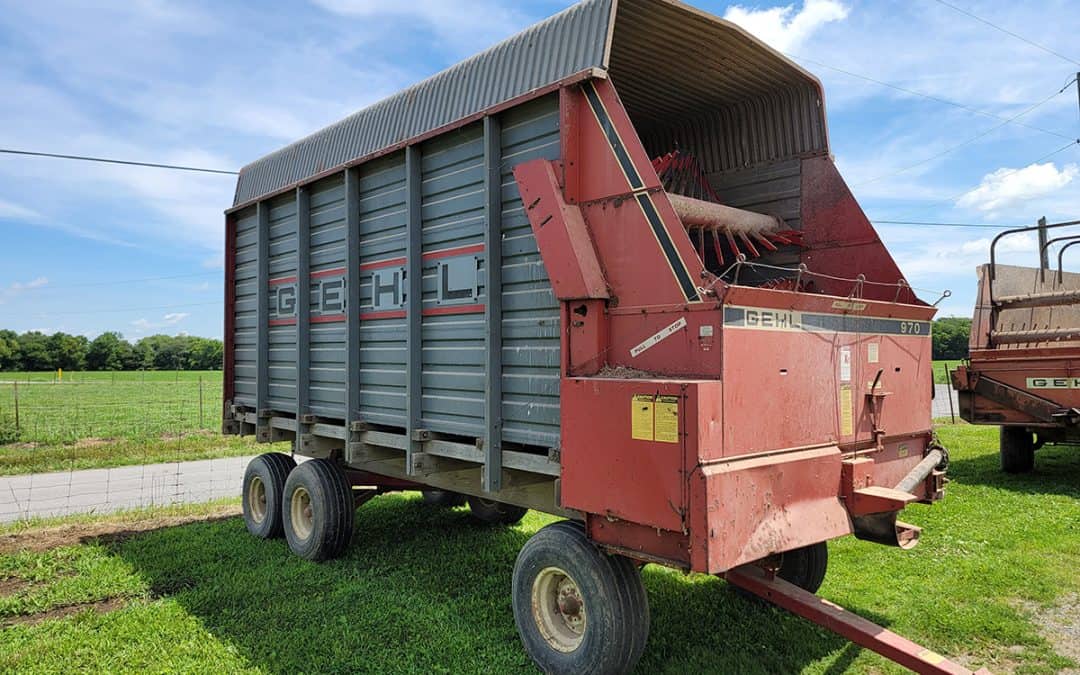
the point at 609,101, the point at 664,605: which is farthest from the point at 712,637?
the point at 609,101

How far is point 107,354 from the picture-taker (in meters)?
93.8

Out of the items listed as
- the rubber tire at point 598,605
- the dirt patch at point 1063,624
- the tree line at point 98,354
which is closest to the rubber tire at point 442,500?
the rubber tire at point 598,605

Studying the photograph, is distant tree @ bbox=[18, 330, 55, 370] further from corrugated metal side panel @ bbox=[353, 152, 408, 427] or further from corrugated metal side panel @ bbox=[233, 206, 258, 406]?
corrugated metal side panel @ bbox=[353, 152, 408, 427]

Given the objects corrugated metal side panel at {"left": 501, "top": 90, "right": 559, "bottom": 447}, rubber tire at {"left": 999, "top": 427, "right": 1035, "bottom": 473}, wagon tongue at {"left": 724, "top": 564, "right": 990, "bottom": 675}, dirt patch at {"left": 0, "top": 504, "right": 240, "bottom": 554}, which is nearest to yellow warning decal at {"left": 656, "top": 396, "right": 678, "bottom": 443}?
corrugated metal side panel at {"left": 501, "top": 90, "right": 559, "bottom": 447}

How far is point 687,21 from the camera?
406 cm

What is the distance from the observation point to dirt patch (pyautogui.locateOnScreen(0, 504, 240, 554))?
6.79 m

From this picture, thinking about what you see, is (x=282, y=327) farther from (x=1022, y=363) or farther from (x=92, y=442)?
(x=92, y=442)

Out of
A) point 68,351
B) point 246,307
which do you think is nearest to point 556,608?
point 246,307

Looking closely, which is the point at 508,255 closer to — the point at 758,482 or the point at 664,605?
the point at 758,482

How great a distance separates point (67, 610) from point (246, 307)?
3.15 metres

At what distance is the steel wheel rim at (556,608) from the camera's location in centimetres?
370

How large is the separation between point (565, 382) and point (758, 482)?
3.34 feet

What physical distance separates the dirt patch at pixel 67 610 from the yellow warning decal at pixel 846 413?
501 centimetres

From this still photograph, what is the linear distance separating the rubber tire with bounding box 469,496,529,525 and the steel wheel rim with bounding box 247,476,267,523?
2.06 metres
